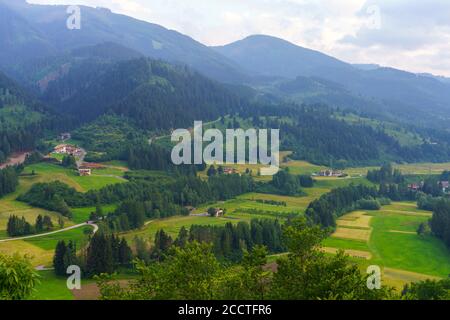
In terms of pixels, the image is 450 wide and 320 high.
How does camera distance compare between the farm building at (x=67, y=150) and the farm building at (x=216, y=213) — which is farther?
the farm building at (x=67, y=150)

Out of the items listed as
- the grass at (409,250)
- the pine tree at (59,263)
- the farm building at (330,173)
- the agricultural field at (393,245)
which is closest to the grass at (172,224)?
the pine tree at (59,263)

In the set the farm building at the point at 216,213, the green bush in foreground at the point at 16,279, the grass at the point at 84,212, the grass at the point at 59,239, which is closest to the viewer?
the green bush in foreground at the point at 16,279

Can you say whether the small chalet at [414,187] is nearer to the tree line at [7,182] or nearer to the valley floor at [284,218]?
the valley floor at [284,218]

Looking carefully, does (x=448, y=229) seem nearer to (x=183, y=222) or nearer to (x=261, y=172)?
(x=183, y=222)

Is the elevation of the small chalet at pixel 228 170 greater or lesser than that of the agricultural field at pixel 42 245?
greater

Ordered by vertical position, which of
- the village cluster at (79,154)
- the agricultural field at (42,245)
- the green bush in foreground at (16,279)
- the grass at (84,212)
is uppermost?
the green bush in foreground at (16,279)

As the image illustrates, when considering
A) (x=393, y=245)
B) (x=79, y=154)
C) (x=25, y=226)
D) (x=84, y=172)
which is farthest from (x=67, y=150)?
(x=393, y=245)

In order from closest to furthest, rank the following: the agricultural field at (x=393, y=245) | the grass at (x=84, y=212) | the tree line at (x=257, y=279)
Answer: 1. the tree line at (x=257, y=279)
2. the agricultural field at (x=393, y=245)
3. the grass at (x=84, y=212)

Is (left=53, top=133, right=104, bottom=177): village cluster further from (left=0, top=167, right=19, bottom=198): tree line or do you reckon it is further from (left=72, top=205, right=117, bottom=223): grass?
(left=72, top=205, right=117, bottom=223): grass
